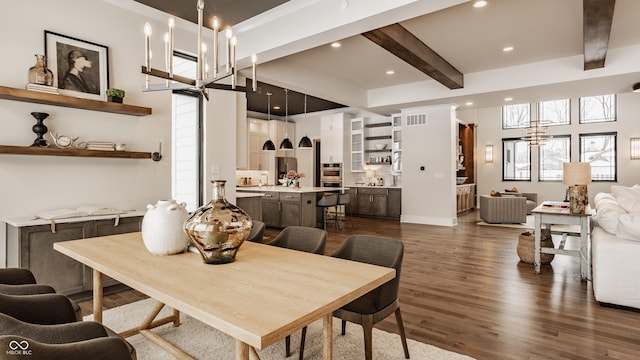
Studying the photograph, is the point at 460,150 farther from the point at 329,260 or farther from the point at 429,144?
the point at 329,260

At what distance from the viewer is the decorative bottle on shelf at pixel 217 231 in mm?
1823

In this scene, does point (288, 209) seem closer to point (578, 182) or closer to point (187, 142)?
point (187, 142)

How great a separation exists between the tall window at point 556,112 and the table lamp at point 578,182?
7459 millimetres

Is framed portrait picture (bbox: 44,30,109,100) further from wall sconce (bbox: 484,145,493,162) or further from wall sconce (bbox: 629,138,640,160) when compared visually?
wall sconce (bbox: 629,138,640,160)

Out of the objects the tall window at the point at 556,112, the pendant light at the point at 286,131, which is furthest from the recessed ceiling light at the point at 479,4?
the tall window at the point at 556,112

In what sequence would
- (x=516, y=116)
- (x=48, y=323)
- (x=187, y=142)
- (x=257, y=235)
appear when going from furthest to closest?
(x=516, y=116) → (x=187, y=142) → (x=257, y=235) → (x=48, y=323)

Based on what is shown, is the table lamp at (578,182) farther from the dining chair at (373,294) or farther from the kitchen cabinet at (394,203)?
the kitchen cabinet at (394,203)

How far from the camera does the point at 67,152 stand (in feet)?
10.9

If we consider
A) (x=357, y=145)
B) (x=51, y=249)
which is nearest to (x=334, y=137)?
(x=357, y=145)

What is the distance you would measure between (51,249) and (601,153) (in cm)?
1239

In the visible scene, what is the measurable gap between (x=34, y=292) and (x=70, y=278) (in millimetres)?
1586

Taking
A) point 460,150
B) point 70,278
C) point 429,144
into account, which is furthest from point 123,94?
point 460,150

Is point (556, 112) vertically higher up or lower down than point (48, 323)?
higher up

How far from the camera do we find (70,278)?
321cm
